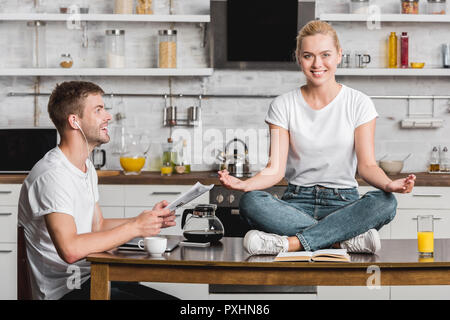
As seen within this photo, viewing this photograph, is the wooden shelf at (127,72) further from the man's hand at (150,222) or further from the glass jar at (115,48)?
the man's hand at (150,222)

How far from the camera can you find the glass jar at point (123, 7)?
4055mm

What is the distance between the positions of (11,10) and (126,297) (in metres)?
3.02

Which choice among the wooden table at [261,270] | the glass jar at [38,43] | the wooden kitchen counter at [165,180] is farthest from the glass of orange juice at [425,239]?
the glass jar at [38,43]

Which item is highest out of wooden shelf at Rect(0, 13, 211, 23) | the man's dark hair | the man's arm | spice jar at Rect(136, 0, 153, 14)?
spice jar at Rect(136, 0, 153, 14)

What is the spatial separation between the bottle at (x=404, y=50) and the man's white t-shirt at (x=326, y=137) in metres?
1.93

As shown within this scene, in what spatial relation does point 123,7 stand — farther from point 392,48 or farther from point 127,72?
point 392,48

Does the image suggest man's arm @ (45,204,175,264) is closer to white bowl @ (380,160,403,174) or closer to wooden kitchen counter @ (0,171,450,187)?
wooden kitchen counter @ (0,171,450,187)

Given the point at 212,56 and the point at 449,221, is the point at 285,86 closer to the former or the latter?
the point at 212,56

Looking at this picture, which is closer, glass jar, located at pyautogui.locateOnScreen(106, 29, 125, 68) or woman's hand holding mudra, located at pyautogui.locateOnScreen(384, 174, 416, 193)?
A: woman's hand holding mudra, located at pyautogui.locateOnScreen(384, 174, 416, 193)

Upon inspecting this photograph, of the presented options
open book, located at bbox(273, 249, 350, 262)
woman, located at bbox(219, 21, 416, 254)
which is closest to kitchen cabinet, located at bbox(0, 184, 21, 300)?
woman, located at bbox(219, 21, 416, 254)

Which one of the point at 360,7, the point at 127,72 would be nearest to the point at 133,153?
the point at 127,72

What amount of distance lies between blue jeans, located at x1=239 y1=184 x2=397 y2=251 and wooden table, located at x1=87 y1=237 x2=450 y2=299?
0.11 metres

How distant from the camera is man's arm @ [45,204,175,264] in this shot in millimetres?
1742

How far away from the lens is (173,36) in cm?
410
